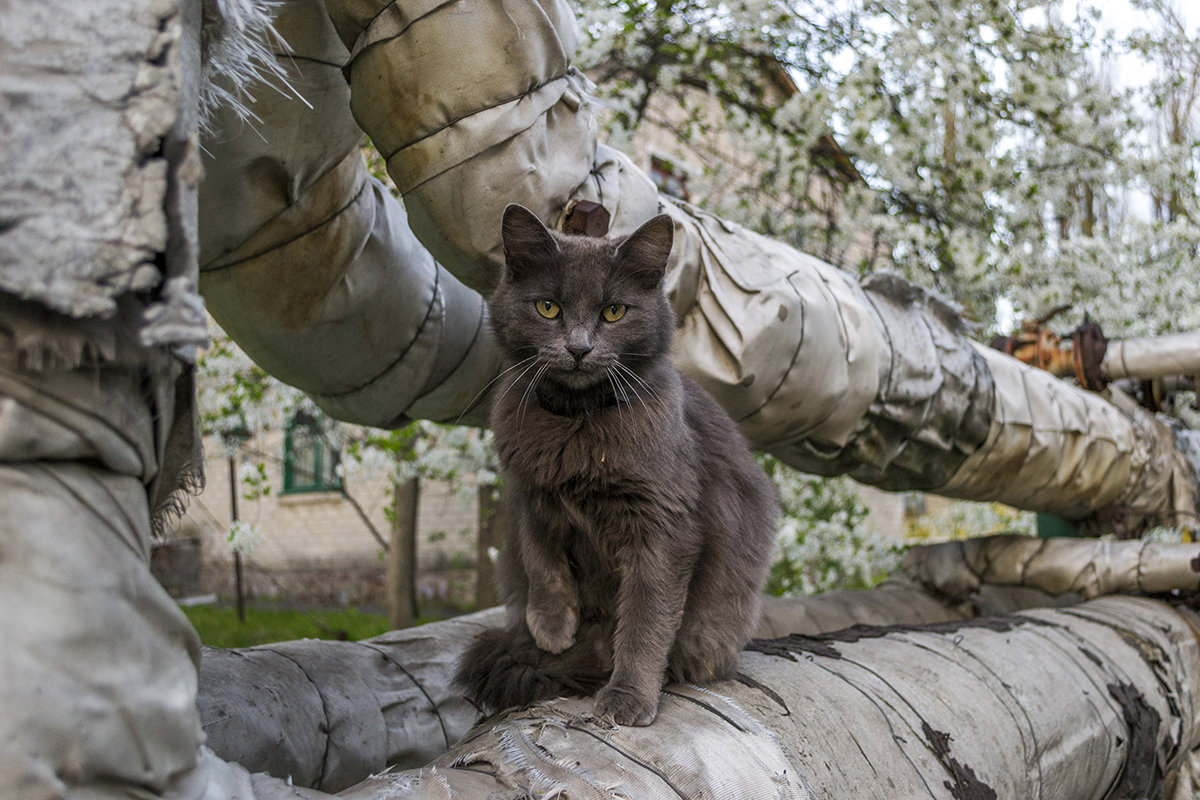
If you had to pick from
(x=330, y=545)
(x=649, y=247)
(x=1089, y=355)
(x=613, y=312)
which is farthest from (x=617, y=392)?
(x=330, y=545)

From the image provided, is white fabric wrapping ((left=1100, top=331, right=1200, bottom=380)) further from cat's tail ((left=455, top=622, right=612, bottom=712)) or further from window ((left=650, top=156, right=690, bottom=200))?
cat's tail ((left=455, top=622, right=612, bottom=712))

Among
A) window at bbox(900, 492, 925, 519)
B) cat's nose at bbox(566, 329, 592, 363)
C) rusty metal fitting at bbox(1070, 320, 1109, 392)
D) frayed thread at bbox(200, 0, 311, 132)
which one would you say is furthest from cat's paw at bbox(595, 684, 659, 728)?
window at bbox(900, 492, 925, 519)

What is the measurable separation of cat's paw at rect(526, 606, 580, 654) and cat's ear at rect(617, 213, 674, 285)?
29.1 inches

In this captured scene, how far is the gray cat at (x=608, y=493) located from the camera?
1.73 metres

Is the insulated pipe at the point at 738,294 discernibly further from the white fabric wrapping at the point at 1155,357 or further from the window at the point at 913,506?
the window at the point at 913,506

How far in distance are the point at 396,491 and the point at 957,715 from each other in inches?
195

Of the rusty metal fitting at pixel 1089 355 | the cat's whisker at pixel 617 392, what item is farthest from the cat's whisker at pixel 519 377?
the rusty metal fitting at pixel 1089 355

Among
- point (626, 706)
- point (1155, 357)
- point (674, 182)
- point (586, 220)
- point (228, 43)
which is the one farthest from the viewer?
point (674, 182)

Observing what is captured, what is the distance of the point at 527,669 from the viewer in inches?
72.1

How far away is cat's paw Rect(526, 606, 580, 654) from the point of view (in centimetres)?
185

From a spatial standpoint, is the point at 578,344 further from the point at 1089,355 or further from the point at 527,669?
the point at 1089,355

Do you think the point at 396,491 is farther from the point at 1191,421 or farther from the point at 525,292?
the point at 1191,421

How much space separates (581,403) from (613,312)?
0.20 m

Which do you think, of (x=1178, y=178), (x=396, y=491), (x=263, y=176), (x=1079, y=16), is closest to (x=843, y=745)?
(x=263, y=176)
